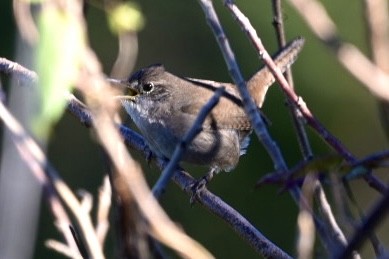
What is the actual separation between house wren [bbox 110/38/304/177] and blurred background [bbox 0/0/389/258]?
2.14m

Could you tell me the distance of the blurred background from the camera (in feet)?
22.3

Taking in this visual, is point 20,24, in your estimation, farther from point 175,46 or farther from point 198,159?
point 175,46

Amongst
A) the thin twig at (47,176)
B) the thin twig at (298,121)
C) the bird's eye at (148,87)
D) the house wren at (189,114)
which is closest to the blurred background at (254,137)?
the house wren at (189,114)

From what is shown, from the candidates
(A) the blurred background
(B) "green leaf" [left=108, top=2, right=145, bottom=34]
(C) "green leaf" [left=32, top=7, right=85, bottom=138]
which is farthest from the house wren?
(C) "green leaf" [left=32, top=7, right=85, bottom=138]

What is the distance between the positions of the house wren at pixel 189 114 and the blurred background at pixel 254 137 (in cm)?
214

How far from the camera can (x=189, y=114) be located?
4.25m

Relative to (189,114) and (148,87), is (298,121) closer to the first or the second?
(189,114)

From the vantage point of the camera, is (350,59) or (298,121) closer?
(350,59)

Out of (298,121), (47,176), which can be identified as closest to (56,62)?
(47,176)

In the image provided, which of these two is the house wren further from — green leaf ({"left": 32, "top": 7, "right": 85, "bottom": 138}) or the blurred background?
green leaf ({"left": 32, "top": 7, "right": 85, "bottom": 138})

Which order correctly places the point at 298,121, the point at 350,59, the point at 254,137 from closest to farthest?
the point at 350,59, the point at 298,121, the point at 254,137

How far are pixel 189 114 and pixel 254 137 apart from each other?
2543 mm

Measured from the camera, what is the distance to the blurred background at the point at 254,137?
6.80 metres

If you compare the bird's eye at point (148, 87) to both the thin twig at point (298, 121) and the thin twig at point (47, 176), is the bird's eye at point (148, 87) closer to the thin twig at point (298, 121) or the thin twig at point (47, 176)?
the thin twig at point (298, 121)
